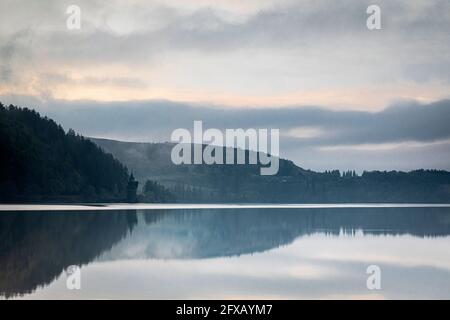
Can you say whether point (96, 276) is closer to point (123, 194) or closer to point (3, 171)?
point (3, 171)

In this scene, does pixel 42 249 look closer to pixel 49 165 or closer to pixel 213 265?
pixel 213 265

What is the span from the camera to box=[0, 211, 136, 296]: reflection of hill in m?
25.0

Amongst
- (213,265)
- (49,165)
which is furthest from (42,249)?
(49,165)

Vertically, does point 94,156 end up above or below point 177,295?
above

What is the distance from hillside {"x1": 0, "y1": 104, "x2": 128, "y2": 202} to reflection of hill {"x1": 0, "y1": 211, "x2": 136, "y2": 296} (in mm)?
84617

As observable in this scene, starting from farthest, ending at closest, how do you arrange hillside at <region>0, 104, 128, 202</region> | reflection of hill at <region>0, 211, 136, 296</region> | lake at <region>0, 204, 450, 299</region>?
hillside at <region>0, 104, 128, 202</region>, reflection of hill at <region>0, 211, 136, 296</region>, lake at <region>0, 204, 450, 299</region>

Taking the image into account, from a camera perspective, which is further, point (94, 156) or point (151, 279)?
point (94, 156)

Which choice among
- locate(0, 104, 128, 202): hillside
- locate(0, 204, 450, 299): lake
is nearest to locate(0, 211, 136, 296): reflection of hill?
locate(0, 204, 450, 299): lake

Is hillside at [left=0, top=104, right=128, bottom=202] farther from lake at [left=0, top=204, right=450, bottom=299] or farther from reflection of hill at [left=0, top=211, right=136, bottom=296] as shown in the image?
lake at [left=0, top=204, right=450, bottom=299]

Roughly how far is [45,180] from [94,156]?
23199mm

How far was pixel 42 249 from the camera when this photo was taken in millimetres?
32812

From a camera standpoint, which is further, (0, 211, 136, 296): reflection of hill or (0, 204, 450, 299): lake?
(0, 211, 136, 296): reflection of hill
